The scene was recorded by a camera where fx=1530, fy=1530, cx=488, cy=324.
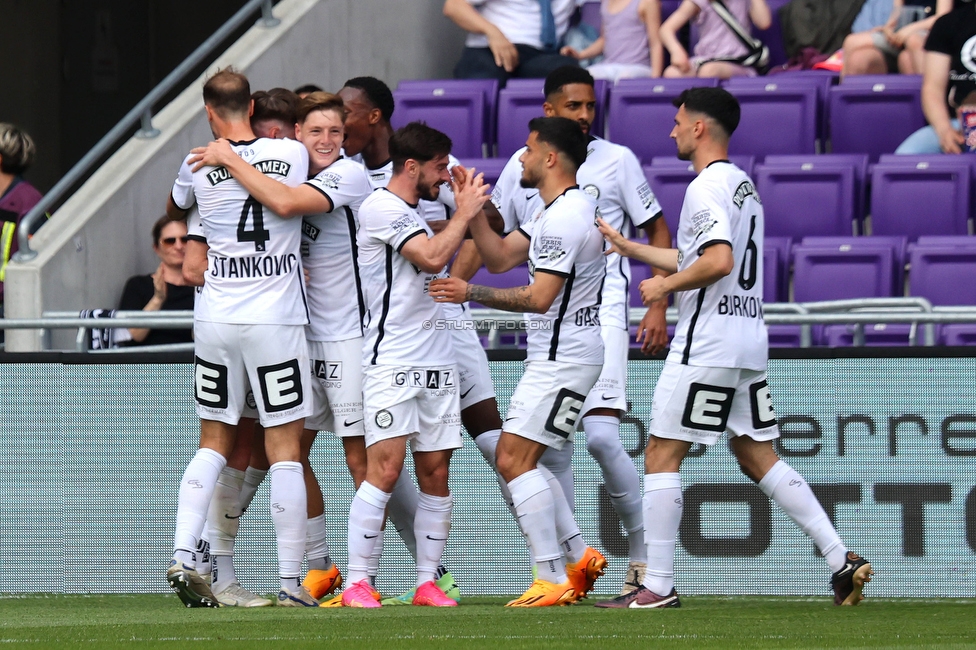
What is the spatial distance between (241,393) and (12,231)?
3.65 metres

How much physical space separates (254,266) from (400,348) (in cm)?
71

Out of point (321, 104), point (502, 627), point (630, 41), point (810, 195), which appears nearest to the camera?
point (502, 627)

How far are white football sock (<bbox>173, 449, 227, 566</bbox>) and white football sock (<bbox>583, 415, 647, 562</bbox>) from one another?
1715mm

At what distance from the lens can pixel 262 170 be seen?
21.4ft

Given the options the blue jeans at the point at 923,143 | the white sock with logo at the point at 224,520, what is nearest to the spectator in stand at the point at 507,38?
the blue jeans at the point at 923,143

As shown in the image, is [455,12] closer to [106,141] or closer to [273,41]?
[273,41]

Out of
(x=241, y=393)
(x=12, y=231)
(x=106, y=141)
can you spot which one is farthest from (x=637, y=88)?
(x=241, y=393)

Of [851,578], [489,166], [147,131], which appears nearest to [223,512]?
[851,578]

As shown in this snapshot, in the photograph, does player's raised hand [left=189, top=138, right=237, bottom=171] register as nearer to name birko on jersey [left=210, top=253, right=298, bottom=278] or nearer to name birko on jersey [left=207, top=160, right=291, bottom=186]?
name birko on jersey [left=207, top=160, right=291, bottom=186]

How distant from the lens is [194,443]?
8.01 m

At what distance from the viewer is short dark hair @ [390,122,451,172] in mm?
6465

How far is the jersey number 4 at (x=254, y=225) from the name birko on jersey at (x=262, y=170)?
0.13 meters

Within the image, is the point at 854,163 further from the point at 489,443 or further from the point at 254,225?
the point at 254,225

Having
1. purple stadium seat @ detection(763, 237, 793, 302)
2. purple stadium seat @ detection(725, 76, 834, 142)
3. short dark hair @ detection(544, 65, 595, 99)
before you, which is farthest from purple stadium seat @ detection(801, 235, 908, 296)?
short dark hair @ detection(544, 65, 595, 99)
